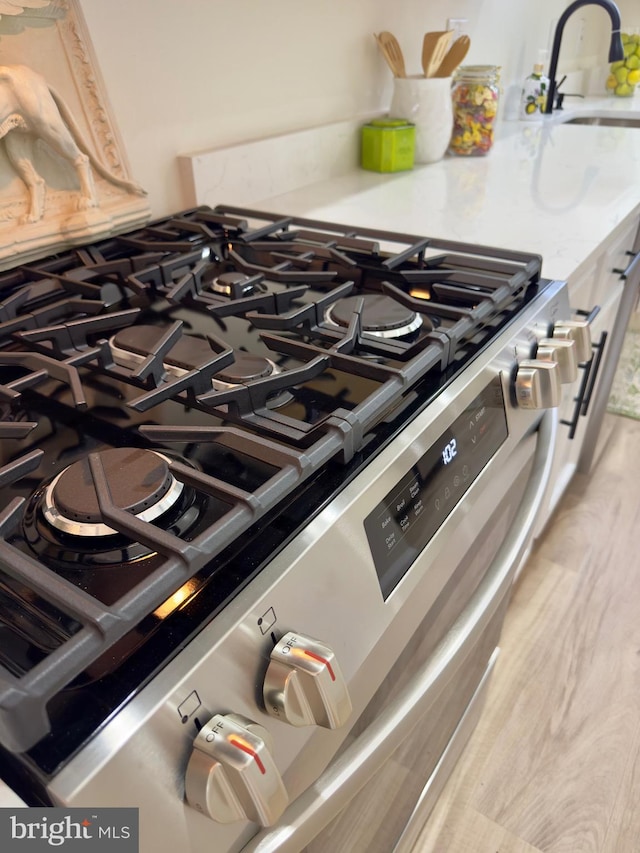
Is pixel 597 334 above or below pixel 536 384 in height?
below

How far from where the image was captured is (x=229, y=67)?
108 cm

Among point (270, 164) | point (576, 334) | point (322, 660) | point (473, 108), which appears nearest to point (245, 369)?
point (322, 660)

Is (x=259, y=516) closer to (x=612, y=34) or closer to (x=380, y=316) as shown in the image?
(x=380, y=316)

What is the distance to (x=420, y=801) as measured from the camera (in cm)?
90

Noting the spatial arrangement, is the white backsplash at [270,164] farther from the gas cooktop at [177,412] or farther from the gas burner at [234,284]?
the gas burner at [234,284]

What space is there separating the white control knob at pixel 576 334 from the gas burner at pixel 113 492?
0.54 m

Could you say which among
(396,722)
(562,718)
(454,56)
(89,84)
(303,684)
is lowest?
(562,718)

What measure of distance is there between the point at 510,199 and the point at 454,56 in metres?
0.51

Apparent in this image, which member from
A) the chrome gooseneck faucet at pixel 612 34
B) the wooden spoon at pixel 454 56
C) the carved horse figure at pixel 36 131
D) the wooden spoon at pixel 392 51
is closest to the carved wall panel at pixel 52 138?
the carved horse figure at pixel 36 131

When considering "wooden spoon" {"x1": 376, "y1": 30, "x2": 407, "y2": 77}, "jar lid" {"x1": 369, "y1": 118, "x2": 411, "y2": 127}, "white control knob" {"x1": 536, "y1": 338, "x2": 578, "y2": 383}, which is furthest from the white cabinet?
"wooden spoon" {"x1": 376, "y1": 30, "x2": 407, "y2": 77}

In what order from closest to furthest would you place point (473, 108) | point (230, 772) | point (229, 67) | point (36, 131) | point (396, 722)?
point (230, 772) → point (396, 722) → point (36, 131) → point (229, 67) → point (473, 108)

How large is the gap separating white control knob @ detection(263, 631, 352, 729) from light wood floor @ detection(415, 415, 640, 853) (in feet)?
2.93

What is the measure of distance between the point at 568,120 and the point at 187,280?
2.06 m

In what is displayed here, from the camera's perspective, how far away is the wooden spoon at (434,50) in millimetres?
1396
